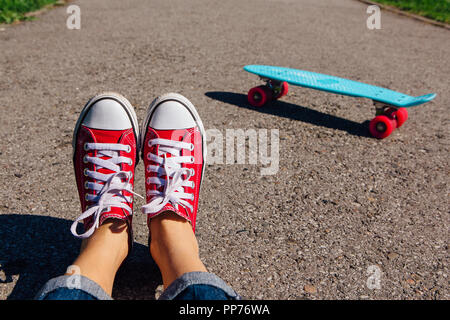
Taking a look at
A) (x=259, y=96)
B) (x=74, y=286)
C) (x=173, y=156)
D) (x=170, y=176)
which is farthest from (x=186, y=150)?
(x=259, y=96)

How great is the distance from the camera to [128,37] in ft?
15.7

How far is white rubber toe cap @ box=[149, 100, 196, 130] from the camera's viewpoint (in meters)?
2.08

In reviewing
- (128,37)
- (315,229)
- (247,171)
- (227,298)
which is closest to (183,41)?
(128,37)

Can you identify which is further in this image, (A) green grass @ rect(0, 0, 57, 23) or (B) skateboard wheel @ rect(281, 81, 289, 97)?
(A) green grass @ rect(0, 0, 57, 23)

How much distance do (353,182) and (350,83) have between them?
1184mm

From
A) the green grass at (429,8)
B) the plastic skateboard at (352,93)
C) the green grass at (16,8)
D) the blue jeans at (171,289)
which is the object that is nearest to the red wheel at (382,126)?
the plastic skateboard at (352,93)

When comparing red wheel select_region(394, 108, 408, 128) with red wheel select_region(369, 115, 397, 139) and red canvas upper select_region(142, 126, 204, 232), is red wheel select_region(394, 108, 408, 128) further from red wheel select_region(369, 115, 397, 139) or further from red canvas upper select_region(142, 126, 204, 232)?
red canvas upper select_region(142, 126, 204, 232)

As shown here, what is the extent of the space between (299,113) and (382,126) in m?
0.66

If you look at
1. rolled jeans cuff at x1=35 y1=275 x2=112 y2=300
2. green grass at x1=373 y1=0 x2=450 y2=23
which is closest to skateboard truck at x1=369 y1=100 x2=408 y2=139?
rolled jeans cuff at x1=35 y1=275 x2=112 y2=300

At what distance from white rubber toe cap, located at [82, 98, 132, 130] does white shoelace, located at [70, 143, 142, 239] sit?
0.35ft

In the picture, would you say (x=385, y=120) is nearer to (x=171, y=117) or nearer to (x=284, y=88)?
(x=284, y=88)

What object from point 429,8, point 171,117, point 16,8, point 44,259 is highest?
point 429,8

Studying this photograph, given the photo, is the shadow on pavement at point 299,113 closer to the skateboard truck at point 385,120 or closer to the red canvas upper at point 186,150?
the skateboard truck at point 385,120

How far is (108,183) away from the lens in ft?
5.89
